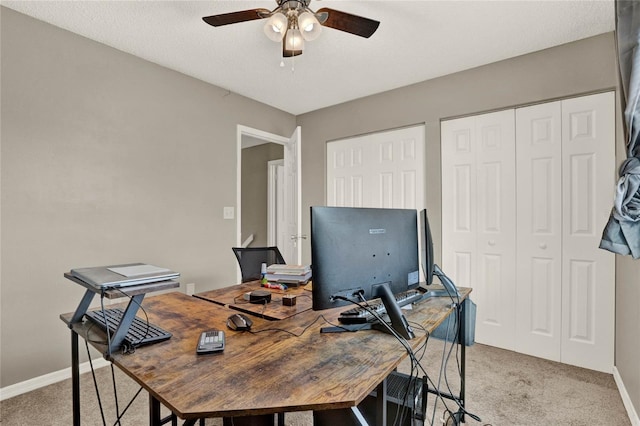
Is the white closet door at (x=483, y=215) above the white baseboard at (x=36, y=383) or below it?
above

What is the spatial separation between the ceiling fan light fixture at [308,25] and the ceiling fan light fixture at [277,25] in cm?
9

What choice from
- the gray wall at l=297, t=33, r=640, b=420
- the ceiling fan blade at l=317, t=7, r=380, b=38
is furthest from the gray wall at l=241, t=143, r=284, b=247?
the ceiling fan blade at l=317, t=7, r=380, b=38

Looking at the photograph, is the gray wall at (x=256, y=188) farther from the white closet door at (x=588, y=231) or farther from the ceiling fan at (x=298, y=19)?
the white closet door at (x=588, y=231)

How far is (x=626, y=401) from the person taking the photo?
6.14 feet

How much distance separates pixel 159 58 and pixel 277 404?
299cm

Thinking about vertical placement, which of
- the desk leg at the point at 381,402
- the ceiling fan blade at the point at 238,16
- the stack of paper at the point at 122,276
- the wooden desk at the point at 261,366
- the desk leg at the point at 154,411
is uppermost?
the ceiling fan blade at the point at 238,16

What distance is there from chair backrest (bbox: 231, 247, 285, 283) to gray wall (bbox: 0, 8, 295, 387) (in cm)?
92

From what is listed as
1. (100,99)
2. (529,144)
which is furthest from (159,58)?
(529,144)

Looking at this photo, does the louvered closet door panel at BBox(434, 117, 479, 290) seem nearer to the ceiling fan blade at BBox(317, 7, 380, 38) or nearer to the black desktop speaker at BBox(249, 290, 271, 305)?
the ceiling fan blade at BBox(317, 7, 380, 38)

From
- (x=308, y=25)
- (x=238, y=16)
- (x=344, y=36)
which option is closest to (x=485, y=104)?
(x=344, y=36)

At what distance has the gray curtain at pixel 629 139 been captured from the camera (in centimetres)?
126

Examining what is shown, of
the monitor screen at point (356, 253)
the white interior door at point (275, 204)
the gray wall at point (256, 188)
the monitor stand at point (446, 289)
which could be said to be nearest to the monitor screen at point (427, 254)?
the monitor stand at point (446, 289)

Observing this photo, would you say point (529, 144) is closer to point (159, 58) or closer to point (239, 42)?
point (239, 42)

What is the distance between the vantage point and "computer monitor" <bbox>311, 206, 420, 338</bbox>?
110 centimetres
